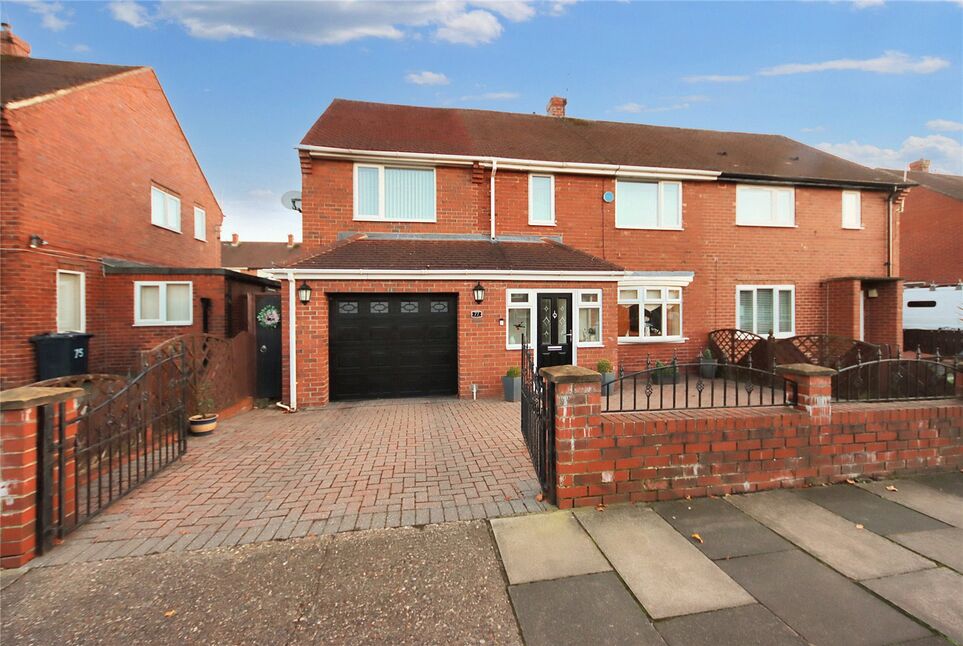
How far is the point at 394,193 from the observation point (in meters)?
9.52

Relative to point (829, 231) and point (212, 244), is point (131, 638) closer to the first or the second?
point (829, 231)

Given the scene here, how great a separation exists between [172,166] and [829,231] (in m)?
21.3

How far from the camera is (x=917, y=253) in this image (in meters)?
19.2

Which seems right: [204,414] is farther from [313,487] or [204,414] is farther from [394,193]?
[394,193]

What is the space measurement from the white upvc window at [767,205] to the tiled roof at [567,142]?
1.33ft

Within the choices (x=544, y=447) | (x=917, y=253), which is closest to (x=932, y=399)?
(x=544, y=447)

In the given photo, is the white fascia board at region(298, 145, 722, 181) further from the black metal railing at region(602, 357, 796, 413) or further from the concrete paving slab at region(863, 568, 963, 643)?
the concrete paving slab at region(863, 568, 963, 643)

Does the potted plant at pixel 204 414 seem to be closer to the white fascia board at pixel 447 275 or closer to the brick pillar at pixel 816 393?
the white fascia board at pixel 447 275

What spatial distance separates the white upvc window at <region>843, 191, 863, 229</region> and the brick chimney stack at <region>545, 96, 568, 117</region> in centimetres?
906

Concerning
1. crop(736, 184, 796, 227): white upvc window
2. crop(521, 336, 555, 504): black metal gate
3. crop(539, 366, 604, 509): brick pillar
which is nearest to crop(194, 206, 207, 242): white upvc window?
crop(521, 336, 555, 504): black metal gate

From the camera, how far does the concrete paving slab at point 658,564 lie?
236 cm

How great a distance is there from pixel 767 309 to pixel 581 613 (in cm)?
1215

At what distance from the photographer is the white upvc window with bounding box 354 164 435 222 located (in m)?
9.37

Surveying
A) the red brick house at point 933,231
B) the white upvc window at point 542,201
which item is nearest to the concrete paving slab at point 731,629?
the white upvc window at point 542,201
